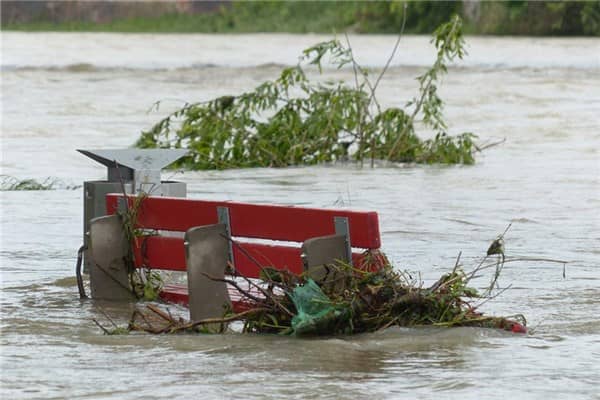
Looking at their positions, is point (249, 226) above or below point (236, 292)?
above

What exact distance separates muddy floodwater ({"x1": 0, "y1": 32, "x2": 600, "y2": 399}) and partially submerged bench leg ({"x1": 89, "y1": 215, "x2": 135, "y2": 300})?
0.71 feet

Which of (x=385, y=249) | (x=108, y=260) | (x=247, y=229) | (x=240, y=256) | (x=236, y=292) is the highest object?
(x=247, y=229)

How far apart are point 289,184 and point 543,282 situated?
646 cm

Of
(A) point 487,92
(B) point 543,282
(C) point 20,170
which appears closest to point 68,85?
(A) point 487,92

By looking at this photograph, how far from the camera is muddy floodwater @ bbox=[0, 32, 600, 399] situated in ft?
21.4

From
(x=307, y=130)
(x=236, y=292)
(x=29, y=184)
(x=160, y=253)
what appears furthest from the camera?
(x=307, y=130)

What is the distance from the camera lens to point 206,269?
7.79m

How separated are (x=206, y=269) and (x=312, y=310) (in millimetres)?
777

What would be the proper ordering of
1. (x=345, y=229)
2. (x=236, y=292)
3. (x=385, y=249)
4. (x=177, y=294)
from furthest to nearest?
(x=385, y=249), (x=177, y=294), (x=236, y=292), (x=345, y=229)

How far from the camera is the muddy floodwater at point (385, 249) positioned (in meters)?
6.53

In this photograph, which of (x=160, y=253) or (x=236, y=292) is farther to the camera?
(x=160, y=253)

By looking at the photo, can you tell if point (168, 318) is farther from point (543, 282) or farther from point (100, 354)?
point (543, 282)

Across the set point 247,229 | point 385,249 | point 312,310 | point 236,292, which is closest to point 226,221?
point 247,229

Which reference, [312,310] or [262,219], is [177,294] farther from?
[312,310]
